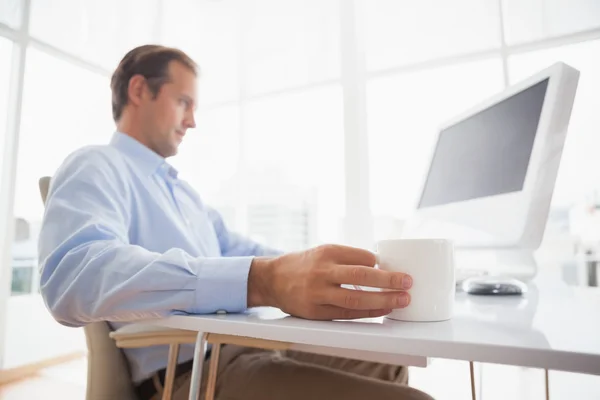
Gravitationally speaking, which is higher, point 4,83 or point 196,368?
point 4,83

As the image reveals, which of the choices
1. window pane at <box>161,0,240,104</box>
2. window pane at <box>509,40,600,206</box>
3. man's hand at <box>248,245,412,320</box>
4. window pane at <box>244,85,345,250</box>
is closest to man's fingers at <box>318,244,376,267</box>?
man's hand at <box>248,245,412,320</box>

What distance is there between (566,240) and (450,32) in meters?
1.90

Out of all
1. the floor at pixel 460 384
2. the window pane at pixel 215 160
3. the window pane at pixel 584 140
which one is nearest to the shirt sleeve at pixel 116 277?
the floor at pixel 460 384

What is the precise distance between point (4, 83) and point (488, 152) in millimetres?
3299

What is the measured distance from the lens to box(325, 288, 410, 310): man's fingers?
1.43 ft

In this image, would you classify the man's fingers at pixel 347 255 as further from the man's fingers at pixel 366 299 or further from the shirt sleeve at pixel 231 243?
the shirt sleeve at pixel 231 243

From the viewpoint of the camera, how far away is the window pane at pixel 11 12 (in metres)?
2.81

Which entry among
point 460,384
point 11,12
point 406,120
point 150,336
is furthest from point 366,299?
point 11,12

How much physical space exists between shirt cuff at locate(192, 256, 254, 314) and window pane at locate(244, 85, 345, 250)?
2971 mm

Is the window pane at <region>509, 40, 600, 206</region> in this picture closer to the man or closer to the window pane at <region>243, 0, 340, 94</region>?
the window pane at <region>243, 0, 340, 94</region>

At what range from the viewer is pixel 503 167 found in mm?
927

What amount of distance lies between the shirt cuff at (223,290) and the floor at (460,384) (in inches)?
71.2

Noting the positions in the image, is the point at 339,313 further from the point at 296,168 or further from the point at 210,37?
the point at 210,37

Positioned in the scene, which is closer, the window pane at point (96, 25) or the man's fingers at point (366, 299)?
the man's fingers at point (366, 299)
